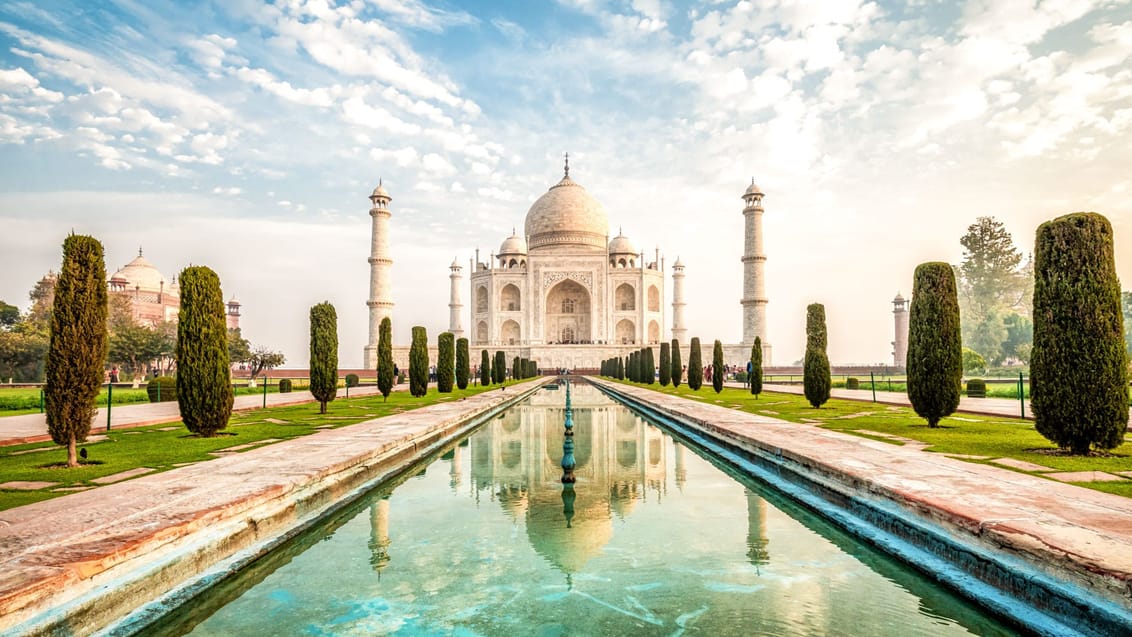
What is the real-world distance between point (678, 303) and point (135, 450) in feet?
132

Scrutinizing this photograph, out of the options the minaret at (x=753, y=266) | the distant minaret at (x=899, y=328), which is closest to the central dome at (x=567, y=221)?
the minaret at (x=753, y=266)

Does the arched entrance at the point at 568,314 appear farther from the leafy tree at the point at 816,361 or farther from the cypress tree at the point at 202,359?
the cypress tree at the point at 202,359

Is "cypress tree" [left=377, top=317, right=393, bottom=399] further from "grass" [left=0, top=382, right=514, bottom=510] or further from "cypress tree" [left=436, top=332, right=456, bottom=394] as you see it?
"grass" [left=0, top=382, right=514, bottom=510]

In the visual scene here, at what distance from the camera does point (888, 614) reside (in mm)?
2240

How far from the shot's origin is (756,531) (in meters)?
3.31

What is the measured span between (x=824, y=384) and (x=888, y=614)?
28.9ft

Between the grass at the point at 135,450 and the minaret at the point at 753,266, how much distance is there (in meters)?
27.7

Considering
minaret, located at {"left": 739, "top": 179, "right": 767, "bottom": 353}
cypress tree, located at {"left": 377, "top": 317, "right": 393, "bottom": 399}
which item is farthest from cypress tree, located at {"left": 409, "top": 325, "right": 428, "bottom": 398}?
minaret, located at {"left": 739, "top": 179, "right": 767, "bottom": 353}

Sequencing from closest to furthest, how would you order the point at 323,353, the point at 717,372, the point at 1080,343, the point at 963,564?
the point at 963,564 < the point at 1080,343 < the point at 323,353 < the point at 717,372

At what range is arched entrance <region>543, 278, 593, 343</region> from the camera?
42.7 m

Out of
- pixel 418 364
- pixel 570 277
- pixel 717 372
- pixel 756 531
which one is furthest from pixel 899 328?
pixel 756 531

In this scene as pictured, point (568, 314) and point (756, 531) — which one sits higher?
point (568, 314)

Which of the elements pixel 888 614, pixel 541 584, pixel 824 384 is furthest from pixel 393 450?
pixel 824 384

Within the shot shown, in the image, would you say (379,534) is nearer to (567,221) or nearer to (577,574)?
(577,574)
